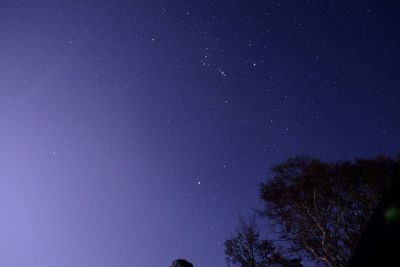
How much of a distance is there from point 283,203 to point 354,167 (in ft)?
16.6

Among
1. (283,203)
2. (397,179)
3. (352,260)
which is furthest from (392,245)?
(283,203)

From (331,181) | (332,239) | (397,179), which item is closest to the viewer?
(397,179)

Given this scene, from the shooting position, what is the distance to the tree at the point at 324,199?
18750mm

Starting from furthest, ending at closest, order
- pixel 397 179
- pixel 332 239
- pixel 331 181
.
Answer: pixel 331 181 < pixel 332 239 < pixel 397 179

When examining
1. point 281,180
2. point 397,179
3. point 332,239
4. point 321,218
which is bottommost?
point 397,179

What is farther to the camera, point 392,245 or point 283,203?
point 283,203

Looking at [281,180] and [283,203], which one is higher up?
[281,180]

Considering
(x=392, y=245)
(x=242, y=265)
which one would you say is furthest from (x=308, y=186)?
(x=392, y=245)

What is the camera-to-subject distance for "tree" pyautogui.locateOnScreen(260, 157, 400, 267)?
61.5ft

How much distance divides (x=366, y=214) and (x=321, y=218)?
2550 mm

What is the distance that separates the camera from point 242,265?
68.6 ft

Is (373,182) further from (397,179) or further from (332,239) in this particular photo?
(397,179)

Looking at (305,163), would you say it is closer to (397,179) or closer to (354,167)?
(354,167)

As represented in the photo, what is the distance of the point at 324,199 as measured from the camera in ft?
65.7
